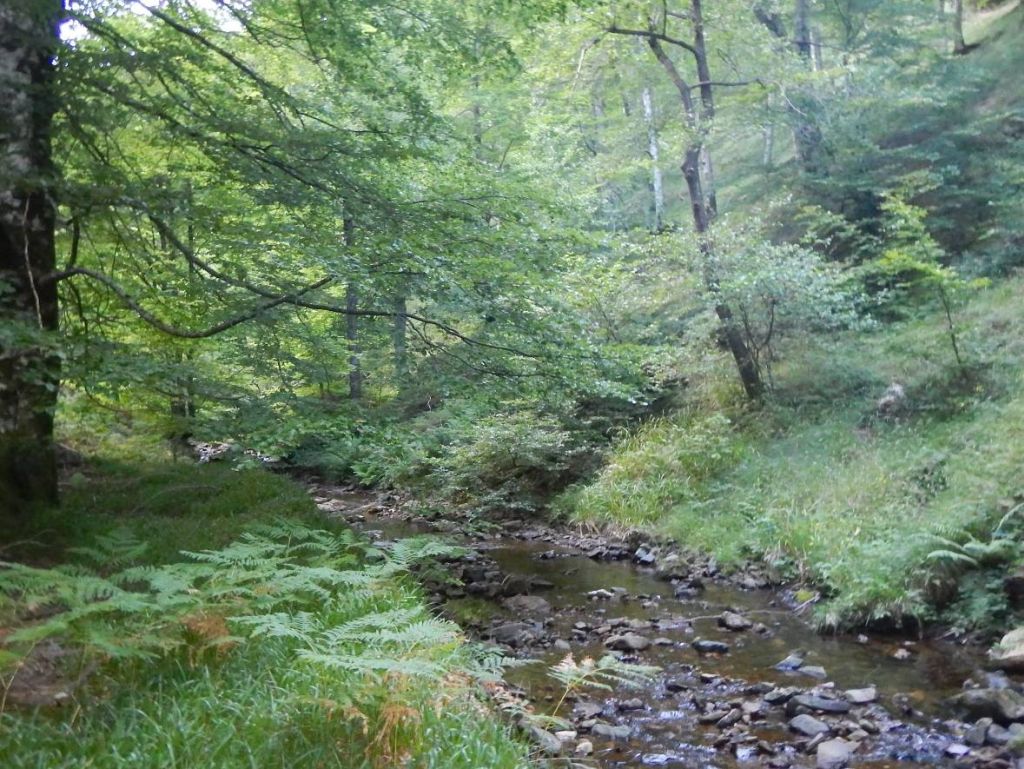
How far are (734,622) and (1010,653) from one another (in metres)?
2.61

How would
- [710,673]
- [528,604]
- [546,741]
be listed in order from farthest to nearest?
[528,604], [710,673], [546,741]

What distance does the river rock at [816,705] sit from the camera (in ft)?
21.9

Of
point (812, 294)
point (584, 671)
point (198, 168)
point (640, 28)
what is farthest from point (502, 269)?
point (640, 28)

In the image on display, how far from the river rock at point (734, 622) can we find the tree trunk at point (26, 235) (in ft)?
22.8

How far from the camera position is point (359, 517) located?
14773 mm

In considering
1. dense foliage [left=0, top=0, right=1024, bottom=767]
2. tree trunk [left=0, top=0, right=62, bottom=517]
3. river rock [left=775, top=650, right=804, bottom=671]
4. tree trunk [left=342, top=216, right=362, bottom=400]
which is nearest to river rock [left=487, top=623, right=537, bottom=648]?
dense foliage [left=0, top=0, right=1024, bottom=767]

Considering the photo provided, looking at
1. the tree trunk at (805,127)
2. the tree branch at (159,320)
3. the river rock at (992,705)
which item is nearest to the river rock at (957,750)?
the river rock at (992,705)

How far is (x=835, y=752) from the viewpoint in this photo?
19.4ft

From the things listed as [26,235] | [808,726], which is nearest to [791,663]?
[808,726]

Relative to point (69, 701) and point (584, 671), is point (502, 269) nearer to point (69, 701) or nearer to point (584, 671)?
Result: point (584, 671)

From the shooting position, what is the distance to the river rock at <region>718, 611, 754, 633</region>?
9.01m

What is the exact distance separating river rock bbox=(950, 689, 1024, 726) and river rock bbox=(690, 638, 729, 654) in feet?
7.18

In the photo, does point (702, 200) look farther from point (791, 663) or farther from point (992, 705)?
point (992, 705)

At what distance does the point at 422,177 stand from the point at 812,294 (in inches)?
276
